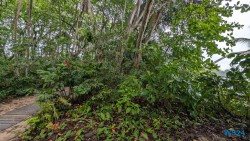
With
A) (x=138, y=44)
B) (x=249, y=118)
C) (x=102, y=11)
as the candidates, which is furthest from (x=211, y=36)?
(x=102, y=11)

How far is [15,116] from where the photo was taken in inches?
130

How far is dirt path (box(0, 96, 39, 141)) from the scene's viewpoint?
2469mm

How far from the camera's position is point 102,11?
868 cm

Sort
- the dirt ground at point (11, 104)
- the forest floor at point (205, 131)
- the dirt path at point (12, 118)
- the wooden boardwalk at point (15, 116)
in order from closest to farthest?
the forest floor at point (205, 131), the dirt path at point (12, 118), the wooden boardwalk at point (15, 116), the dirt ground at point (11, 104)

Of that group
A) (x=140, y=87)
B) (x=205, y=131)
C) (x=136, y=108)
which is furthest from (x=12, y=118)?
(x=205, y=131)

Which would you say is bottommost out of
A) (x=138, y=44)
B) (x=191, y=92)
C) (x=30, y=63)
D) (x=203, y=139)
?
(x=203, y=139)

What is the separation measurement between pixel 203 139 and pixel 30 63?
18.6 ft

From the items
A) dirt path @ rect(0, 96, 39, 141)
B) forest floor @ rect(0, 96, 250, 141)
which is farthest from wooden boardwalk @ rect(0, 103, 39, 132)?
forest floor @ rect(0, 96, 250, 141)

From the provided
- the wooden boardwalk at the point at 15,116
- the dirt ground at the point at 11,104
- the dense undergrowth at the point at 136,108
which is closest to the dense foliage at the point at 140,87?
the dense undergrowth at the point at 136,108

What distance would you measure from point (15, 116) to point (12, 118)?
0.43 feet

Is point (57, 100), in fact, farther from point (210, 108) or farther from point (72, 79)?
point (210, 108)

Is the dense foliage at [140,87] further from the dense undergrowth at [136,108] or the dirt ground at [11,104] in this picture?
the dirt ground at [11,104]

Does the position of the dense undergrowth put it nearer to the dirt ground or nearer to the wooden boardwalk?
the wooden boardwalk

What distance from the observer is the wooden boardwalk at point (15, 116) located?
9.38 ft
